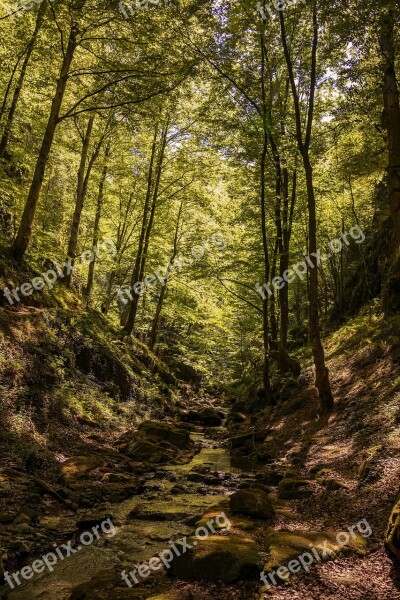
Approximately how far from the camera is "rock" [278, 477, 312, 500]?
22.2 ft

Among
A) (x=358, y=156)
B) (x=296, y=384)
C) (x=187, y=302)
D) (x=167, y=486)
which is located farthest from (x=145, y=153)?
(x=167, y=486)

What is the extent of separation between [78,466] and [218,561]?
14.9 ft

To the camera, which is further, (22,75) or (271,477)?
(22,75)

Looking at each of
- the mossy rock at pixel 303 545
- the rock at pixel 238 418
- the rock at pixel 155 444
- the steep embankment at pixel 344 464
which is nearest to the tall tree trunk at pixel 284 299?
the steep embankment at pixel 344 464

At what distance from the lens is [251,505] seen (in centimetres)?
586

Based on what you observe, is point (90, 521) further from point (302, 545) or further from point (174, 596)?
point (302, 545)

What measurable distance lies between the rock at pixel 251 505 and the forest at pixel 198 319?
3 centimetres

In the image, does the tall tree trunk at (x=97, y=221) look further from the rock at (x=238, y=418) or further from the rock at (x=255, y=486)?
the rock at (x=255, y=486)

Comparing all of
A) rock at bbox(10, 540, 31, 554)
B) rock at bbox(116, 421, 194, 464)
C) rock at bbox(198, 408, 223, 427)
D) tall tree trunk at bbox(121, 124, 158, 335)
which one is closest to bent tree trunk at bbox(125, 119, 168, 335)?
tall tree trunk at bbox(121, 124, 158, 335)

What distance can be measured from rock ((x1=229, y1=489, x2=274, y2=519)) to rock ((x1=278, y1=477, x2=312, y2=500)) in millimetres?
863

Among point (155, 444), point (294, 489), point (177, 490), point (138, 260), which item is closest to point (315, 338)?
point (294, 489)

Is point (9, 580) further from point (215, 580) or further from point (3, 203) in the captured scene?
point (3, 203)

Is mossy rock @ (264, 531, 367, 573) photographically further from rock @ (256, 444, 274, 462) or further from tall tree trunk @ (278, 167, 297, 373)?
tall tree trunk @ (278, 167, 297, 373)

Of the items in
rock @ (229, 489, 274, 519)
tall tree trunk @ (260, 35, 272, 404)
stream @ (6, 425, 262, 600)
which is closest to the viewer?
stream @ (6, 425, 262, 600)
